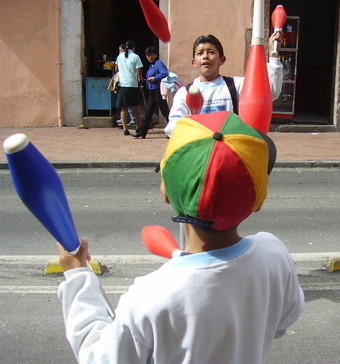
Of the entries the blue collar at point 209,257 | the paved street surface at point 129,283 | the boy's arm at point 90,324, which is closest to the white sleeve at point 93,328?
the boy's arm at point 90,324

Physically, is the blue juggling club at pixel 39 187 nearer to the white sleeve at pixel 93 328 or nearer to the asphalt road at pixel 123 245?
the white sleeve at pixel 93 328

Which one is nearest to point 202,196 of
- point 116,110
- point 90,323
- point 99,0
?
point 90,323

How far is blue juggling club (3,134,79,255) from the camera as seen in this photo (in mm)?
1183

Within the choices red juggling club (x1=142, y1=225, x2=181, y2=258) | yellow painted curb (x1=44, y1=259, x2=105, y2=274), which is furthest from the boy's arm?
yellow painted curb (x1=44, y1=259, x2=105, y2=274)

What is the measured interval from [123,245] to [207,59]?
235 cm

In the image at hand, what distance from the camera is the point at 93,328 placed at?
4.31 ft

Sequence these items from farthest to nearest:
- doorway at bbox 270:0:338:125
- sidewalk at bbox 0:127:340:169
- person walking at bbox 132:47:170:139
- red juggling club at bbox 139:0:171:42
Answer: doorway at bbox 270:0:338:125 < person walking at bbox 132:47:170:139 < sidewalk at bbox 0:127:340:169 < red juggling club at bbox 139:0:171:42

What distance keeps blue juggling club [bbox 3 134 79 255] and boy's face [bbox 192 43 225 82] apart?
213 cm

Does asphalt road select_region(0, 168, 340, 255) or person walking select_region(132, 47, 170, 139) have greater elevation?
person walking select_region(132, 47, 170, 139)

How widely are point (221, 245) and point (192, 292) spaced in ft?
0.52

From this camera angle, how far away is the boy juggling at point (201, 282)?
121 cm

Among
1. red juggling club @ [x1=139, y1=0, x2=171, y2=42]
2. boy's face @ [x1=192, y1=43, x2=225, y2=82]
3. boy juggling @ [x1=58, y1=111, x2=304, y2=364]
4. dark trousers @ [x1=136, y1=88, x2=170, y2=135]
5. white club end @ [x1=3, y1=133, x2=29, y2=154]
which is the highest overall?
red juggling club @ [x1=139, y1=0, x2=171, y2=42]

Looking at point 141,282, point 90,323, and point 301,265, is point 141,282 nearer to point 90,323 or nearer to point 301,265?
point 90,323

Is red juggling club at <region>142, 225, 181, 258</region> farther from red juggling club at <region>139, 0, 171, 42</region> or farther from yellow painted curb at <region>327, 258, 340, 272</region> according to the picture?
yellow painted curb at <region>327, 258, 340, 272</region>
